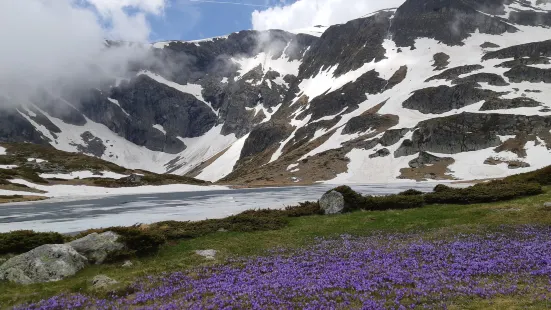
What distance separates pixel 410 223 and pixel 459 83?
625 ft

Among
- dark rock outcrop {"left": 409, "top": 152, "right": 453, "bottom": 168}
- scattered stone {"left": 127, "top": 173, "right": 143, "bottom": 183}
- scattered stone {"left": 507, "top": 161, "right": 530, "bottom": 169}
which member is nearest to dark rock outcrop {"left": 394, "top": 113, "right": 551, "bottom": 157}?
dark rock outcrop {"left": 409, "top": 152, "right": 453, "bottom": 168}

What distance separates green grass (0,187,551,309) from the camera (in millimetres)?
17328

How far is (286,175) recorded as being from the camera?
15875 centimetres

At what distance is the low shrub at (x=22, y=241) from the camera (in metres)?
22.7

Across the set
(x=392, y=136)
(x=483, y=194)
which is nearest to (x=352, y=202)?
Result: (x=483, y=194)

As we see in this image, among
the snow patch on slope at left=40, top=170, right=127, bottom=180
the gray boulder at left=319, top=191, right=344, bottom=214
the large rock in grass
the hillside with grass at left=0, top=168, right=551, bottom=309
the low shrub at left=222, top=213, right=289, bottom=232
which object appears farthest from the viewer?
the snow patch on slope at left=40, top=170, right=127, bottom=180

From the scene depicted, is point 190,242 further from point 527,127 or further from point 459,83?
point 459,83

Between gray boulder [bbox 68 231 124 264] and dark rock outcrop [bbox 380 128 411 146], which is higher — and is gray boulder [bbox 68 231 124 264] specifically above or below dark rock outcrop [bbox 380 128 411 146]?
below

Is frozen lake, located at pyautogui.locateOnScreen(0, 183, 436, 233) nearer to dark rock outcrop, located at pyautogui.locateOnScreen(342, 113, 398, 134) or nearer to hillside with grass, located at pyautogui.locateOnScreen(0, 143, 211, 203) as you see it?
hillside with grass, located at pyautogui.locateOnScreen(0, 143, 211, 203)

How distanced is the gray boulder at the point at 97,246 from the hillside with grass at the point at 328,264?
47cm

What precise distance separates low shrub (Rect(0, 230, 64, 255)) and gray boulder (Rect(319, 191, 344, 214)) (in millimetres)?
21519

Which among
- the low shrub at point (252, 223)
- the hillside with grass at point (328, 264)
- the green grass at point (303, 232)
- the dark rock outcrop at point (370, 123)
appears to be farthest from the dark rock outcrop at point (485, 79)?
the low shrub at point (252, 223)

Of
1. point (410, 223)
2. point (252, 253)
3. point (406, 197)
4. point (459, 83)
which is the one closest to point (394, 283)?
point (252, 253)

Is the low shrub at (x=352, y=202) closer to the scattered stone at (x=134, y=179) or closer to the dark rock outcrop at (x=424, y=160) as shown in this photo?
the dark rock outcrop at (x=424, y=160)
